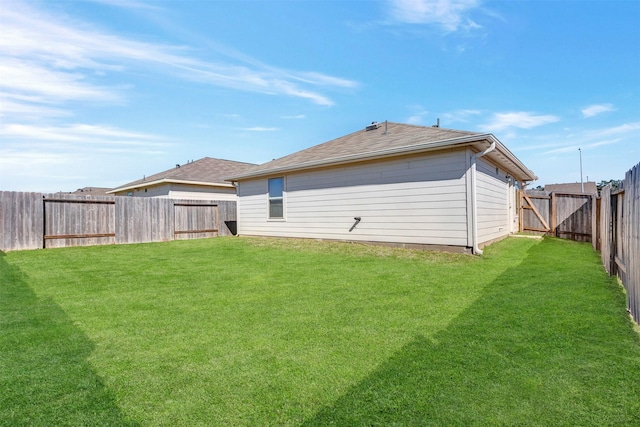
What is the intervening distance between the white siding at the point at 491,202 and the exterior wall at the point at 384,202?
0.95 m

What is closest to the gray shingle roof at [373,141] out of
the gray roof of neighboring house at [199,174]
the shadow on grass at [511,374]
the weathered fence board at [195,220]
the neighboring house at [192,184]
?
the weathered fence board at [195,220]

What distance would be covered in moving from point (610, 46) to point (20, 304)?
54.9 ft

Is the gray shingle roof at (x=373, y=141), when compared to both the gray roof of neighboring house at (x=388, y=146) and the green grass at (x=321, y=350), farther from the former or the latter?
the green grass at (x=321, y=350)

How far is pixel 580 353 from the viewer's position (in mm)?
2658

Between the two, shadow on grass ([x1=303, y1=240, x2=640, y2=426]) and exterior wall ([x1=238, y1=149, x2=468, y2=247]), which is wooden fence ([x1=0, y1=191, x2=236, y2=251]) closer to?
exterior wall ([x1=238, y1=149, x2=468, y2=247])

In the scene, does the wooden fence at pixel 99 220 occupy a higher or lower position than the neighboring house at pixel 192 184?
lower

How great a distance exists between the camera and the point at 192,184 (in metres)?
17.8

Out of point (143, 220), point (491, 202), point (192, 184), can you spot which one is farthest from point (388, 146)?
point (192, 184)

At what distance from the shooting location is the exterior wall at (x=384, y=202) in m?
7.91

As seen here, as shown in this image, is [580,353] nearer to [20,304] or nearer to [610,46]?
[20,304]

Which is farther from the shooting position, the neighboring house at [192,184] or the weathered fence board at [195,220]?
A: the neighboring house at [192,184]

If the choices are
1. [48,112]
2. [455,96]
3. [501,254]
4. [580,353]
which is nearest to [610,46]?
[455,96]

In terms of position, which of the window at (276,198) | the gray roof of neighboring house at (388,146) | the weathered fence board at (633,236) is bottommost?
the weathered fence board at (633,236)

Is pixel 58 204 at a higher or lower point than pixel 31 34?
lower
